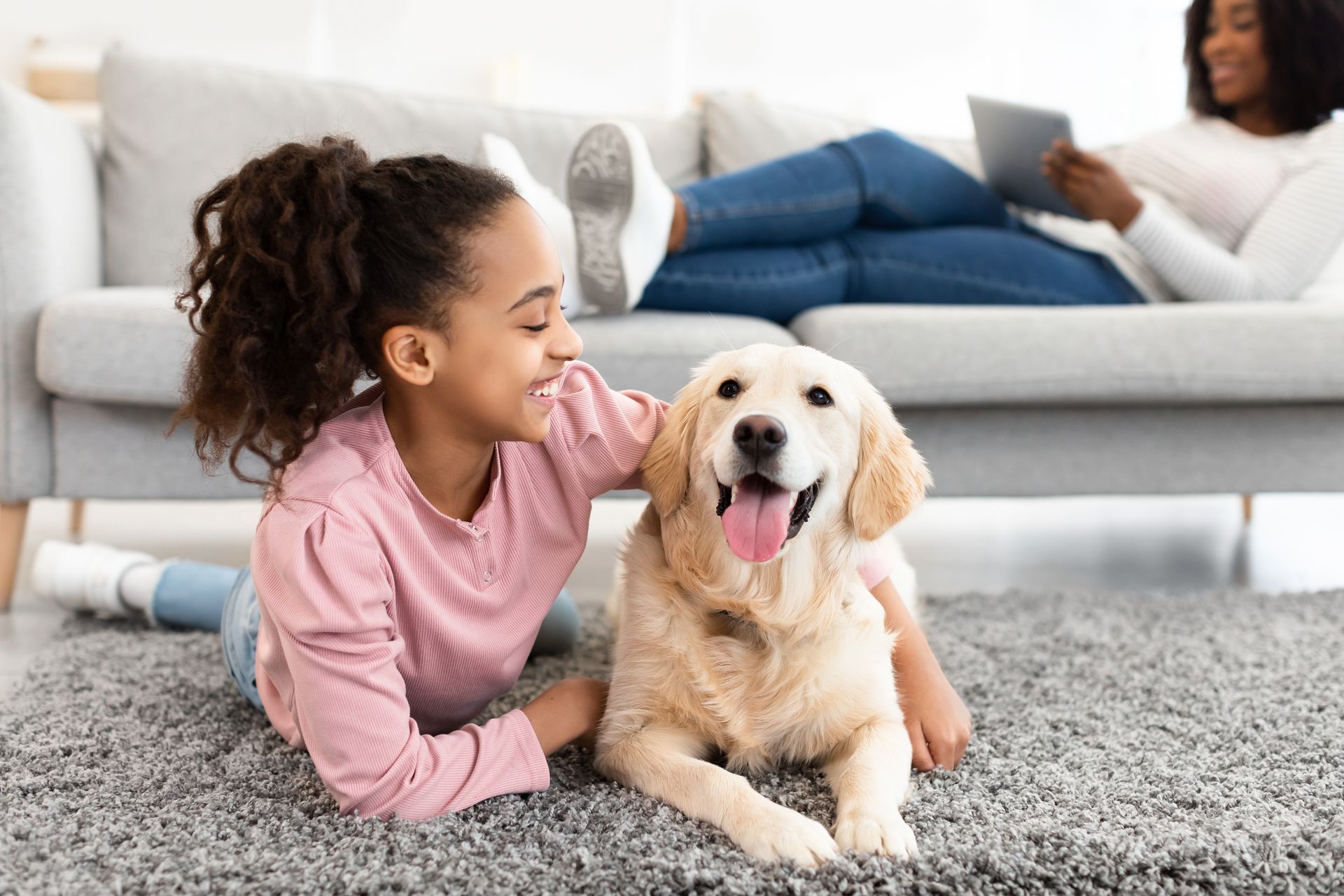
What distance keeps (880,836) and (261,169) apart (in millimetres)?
1040

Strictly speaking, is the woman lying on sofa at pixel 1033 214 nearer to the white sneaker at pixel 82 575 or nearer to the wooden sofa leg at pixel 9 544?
the white sneaker at pixel 82 575

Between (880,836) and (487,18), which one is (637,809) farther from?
(487,18)

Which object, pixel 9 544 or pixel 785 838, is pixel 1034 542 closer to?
pixel 785 838

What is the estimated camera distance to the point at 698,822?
47.9 inches

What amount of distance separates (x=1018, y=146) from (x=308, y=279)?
90.1 inches

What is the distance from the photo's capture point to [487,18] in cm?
680

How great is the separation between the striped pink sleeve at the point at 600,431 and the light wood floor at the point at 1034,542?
0.90 metres

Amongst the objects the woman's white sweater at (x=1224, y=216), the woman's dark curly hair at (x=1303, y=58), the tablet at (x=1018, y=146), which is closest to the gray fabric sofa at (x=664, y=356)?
the woman's white sweater at (x=1224, y=216)

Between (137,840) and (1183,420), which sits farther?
(1183,420)

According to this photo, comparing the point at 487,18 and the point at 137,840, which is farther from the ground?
the point at 487,18

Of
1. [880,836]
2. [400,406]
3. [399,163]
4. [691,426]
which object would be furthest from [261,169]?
[880,836]

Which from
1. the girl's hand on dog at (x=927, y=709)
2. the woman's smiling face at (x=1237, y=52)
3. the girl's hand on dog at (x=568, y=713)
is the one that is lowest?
the girl's hand on dog at (x=568, y=713)

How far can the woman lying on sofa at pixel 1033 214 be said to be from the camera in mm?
2311

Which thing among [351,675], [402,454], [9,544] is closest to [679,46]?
[9,544]
